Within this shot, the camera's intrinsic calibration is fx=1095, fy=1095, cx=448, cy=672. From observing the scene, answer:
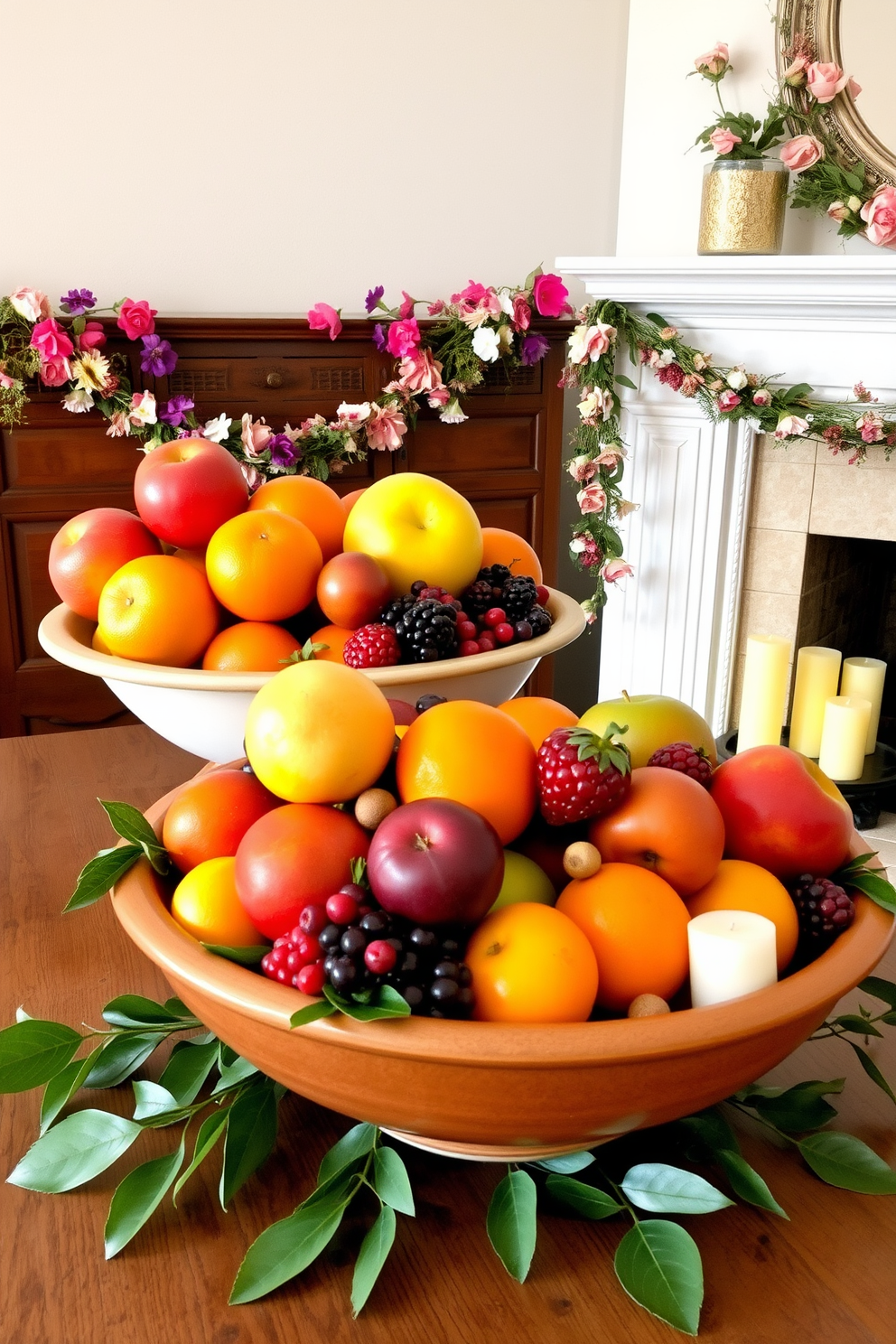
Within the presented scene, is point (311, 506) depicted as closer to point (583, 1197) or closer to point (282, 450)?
point (583, 1197)

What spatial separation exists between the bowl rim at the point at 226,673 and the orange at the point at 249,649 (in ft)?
0.06

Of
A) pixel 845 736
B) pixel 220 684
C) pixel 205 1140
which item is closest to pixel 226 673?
pixel 220 684

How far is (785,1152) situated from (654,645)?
99.2 inches

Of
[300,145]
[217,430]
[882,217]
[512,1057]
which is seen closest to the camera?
[512,1057]

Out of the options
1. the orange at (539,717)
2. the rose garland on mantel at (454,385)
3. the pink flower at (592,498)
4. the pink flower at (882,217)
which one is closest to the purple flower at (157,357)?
the rose garland on mantel at (454,385)

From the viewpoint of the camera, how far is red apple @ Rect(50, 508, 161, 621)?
91 cm

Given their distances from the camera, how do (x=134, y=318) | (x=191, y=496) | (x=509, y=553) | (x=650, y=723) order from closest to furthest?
(x=650, y=723) → (x=191, y=496) → (x=509, y=553) → (x=134, y=318)

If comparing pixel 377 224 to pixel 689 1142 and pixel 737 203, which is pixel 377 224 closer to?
pixel 737 203

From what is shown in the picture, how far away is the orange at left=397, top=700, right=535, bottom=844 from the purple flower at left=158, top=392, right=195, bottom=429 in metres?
2.28

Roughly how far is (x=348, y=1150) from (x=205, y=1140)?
0.23 ft

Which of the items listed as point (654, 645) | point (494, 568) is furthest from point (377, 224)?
point (494, 568)

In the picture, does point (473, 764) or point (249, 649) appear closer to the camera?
point (473, 764)

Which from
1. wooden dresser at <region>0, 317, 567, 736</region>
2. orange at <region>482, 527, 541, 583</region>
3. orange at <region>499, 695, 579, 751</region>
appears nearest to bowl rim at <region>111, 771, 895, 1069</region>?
orange at <region>499, 695, 579, 751</region>

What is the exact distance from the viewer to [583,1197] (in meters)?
0.51
